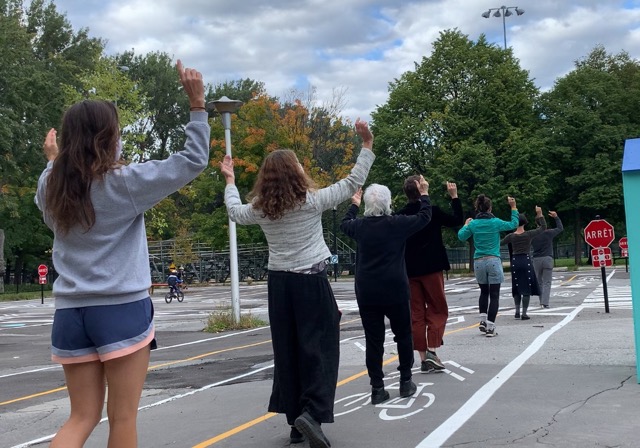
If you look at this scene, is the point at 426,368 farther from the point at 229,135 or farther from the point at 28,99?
the point at 28,99

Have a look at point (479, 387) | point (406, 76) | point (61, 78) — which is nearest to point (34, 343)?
point (479, 387)

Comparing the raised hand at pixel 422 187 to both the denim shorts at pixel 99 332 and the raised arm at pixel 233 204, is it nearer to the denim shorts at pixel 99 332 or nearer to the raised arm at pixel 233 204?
the raised arm at pixel 233 204

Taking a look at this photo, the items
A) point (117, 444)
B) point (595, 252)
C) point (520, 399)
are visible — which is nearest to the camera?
point (117, 444)

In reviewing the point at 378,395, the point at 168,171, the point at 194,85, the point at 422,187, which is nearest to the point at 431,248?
the point at 422,187

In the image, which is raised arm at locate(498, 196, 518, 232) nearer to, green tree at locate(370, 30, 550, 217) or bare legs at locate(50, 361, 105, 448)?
bare legs at locate(50, 361, 105, 448)

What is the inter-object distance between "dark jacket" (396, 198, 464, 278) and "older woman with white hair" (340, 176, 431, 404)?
4.04ft

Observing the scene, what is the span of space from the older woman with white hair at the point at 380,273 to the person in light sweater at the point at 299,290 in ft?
3.68

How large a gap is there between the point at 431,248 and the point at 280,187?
2.97 m

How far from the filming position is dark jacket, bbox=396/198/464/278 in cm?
784

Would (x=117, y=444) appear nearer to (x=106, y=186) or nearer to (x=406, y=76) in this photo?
(x=106, y=186)

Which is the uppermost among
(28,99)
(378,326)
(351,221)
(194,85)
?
(28,99)

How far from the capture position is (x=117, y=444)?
3.30m

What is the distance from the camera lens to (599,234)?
15562mm

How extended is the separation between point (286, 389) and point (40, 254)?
6003 centimetres
